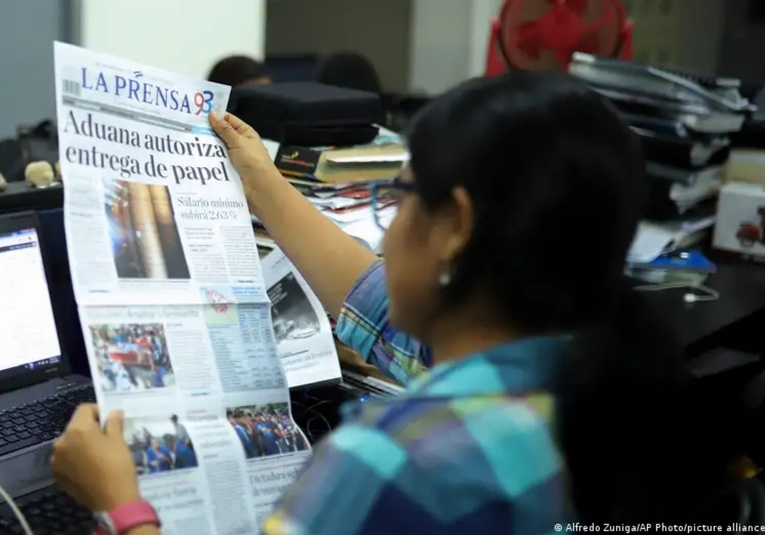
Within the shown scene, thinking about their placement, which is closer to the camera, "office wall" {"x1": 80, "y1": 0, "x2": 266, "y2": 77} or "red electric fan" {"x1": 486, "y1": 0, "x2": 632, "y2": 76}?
"red electric fan" {"x1": 486, "y1": 0, "x2": 632, "y2": 76}

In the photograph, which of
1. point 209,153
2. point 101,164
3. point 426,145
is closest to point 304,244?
point 209,153

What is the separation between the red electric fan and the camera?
2361mm

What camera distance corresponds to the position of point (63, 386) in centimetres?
125

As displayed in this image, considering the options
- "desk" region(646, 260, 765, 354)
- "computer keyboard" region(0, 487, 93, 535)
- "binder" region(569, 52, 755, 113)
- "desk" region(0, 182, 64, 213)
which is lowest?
"desk" region(646, 260, 765, 354)

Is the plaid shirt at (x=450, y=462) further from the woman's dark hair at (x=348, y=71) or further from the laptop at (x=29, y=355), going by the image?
the woman's dark hair at (x=348, y=71)

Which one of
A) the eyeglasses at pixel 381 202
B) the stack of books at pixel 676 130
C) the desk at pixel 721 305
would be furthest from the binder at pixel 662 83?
the eyeglasses at pixel 381 202

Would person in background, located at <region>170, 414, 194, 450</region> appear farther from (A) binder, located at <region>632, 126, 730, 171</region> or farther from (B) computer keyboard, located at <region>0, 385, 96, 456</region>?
(A) binder, located at <region>632, 126, 730, 171</region>

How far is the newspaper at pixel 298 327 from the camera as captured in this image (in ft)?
4.21

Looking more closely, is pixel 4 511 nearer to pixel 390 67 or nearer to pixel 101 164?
pixel 101 164

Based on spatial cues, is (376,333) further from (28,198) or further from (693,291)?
(693,291)

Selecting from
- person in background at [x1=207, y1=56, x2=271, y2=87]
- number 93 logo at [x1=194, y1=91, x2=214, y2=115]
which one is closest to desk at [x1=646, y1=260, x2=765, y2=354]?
number 93 logo at [x1=194, y1=91, x2=214, y2=115]

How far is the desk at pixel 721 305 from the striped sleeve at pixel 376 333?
508mm

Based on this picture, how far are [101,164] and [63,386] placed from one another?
39 centimetres

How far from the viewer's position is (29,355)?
1237mm
